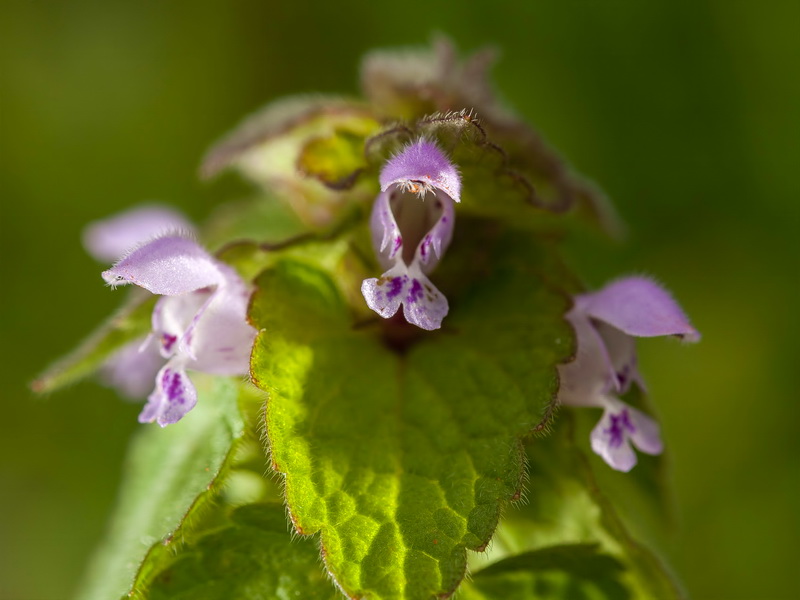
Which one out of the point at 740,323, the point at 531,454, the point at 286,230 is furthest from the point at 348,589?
the point at 740,323

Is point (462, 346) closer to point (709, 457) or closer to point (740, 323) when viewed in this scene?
point (709, 457)

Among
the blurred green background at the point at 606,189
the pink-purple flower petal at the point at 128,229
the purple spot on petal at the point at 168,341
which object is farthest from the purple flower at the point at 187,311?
the blurred green background at the point at 606,189

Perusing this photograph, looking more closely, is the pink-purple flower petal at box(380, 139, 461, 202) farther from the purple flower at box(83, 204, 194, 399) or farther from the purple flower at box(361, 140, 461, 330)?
the purple flower at box(83, 204, 194, 399)

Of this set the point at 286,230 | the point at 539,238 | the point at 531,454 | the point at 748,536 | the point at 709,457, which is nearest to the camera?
the point at 531,454

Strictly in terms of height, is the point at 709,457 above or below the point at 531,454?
below

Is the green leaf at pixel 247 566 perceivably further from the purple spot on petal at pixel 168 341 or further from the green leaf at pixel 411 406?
the purple spot on petal at pixel 168 341

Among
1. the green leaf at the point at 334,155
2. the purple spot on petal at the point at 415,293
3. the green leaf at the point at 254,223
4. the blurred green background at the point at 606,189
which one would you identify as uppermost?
the green leaf at the point at 334,155

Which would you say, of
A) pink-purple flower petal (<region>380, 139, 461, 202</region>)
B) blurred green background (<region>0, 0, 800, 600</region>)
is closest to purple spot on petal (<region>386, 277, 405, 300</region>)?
pink-purple flower petal (<region>380, 139, 461, 202</region>)
